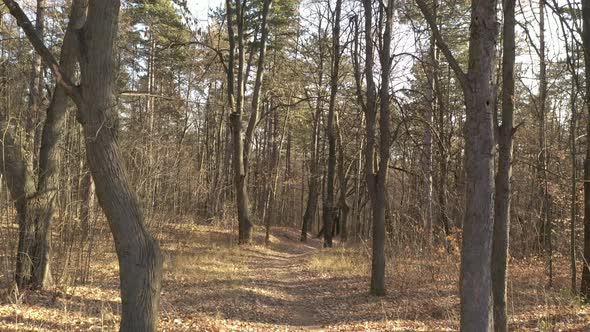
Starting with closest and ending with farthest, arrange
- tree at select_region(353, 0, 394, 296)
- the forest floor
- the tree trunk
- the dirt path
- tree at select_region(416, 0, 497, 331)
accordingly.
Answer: tree at select_region(416, 0, 497, 331)
the tree trunk
the forest floor
the dirt path
tree at select_region(353, 0, 394, 296)

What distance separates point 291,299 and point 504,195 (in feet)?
15.3

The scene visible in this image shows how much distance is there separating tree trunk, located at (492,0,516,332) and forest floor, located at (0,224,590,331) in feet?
4.22

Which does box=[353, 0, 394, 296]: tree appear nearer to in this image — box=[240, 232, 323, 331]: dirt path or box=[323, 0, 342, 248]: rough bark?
box=[240, 232, 323, 331]: dirt path

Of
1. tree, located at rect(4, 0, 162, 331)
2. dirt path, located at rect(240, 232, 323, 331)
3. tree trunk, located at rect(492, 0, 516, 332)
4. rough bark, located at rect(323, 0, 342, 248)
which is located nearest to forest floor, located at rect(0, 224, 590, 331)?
dirt path, located at rect(240, 232, 323, 331)

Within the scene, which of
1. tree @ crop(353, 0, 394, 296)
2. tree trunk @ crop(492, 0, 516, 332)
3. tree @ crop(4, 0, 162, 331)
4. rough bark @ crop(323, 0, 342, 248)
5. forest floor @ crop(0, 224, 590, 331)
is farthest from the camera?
Answer: rough bark @ crop(323, 0, 342, 248)

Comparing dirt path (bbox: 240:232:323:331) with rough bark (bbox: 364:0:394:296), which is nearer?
dirt path (bbox: 240:232:323:331)

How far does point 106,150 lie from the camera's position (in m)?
4.54

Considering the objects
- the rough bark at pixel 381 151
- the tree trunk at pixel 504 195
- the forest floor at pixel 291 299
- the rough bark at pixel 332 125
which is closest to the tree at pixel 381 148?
the rough bark at pixel 381 151

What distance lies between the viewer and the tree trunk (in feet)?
17.5

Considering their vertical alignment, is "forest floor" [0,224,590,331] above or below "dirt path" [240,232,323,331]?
above

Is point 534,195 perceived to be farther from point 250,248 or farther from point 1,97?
point 1,97

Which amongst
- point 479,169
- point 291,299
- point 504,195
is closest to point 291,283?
point 291,299

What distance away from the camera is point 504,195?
17.8ft

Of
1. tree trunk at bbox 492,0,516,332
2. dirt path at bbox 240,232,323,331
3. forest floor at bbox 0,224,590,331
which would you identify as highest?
tree trunk at bbox 492,0,516,332
